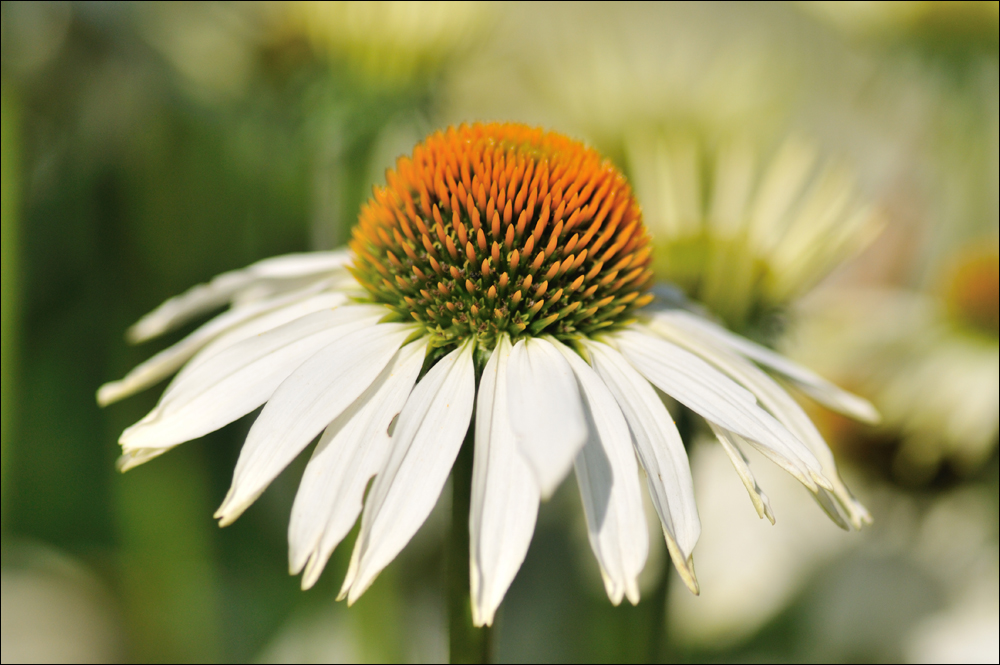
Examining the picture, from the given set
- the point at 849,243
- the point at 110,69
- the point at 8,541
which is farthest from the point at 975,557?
the point at 110,69

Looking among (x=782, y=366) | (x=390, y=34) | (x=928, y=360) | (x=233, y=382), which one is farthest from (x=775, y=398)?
(x=390, y=34)

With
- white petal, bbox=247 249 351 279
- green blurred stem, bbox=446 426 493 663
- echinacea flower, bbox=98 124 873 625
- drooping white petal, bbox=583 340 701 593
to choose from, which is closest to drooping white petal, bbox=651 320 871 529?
echinacea flower, bbox=98 124 873 625

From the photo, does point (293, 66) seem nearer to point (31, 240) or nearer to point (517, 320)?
point (31, 240)

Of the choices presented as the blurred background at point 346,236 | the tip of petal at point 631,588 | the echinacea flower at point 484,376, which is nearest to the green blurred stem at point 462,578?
the echinacea flower at point 484,376

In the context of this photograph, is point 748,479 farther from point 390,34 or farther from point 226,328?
point 390,34

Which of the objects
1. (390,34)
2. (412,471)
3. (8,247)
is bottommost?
(412,471)

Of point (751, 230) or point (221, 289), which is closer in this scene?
point (221, 289)
